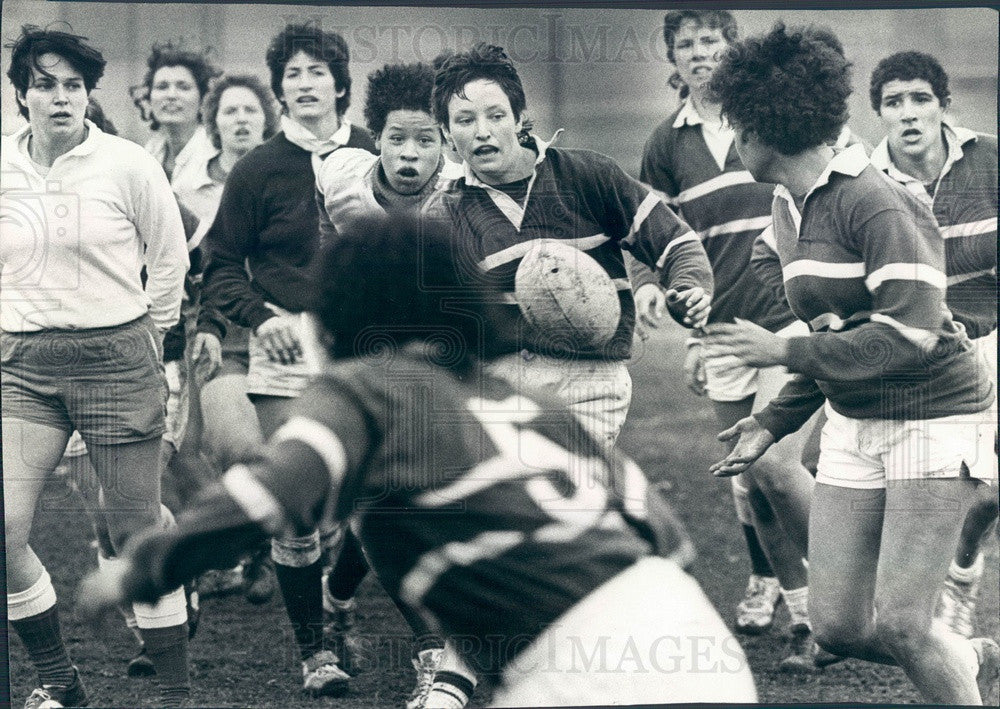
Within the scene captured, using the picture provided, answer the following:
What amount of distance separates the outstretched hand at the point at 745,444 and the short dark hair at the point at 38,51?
225 centimetres

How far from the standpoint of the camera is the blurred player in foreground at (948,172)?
398 centimetres

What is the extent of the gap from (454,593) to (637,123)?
5.07ft

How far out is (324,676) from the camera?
13.4ft

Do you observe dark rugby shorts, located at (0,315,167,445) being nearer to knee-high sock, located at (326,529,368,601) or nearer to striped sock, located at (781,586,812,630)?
knee-high sock, located at (326,529,368,601)

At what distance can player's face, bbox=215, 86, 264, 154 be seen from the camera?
398cm

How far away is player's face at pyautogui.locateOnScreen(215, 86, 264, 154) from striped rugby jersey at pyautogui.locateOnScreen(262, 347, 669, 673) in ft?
2.83

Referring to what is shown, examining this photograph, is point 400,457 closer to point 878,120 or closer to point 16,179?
point 16,179

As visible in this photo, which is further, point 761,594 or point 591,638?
point 761,594

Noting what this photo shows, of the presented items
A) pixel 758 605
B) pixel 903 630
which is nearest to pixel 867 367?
pixel 903 630

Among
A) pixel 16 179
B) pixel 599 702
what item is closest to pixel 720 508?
pixel 599 702

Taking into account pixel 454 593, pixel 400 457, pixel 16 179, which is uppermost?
pixel 16 179

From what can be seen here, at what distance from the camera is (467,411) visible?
3.66m

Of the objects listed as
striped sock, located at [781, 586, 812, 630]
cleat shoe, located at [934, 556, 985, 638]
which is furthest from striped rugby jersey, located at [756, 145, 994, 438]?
striped sock, located at [781, 586, 812, 630]

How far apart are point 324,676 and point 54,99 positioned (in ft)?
6.33
